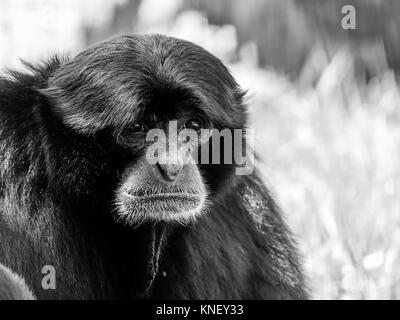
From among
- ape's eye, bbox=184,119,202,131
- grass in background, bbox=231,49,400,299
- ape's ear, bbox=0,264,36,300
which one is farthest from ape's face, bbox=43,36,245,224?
grass in background, bbox=231,49,400,299

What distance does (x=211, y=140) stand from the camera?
5.76 meters

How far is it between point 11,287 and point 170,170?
1168 mm

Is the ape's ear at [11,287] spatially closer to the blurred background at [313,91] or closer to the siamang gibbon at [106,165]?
the siamang gibbon at [106,165]

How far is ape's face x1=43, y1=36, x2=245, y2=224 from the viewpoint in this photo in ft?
17.2

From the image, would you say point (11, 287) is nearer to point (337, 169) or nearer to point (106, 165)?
point (106, 165)

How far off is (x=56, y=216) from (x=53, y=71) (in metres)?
0.98

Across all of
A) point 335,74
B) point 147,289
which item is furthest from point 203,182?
point 335,74

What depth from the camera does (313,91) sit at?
10828 millimetres

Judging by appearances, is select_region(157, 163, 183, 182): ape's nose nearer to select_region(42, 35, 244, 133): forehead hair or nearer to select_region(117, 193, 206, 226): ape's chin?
select_region(117, 193, 206, 226): ape's chin

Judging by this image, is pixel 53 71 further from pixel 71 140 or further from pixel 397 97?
pixel 397 97

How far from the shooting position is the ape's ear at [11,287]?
4.50 meters

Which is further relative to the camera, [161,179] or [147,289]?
[147,289]
